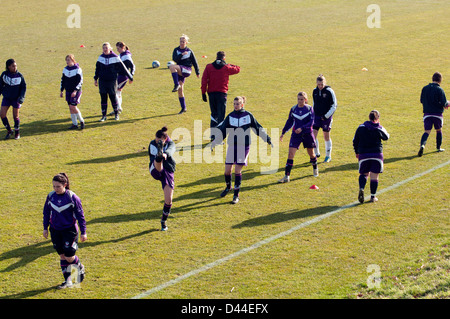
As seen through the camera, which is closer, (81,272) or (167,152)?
(81,272)

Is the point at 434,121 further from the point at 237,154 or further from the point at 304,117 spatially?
the point at 237,154

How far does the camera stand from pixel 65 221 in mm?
9836

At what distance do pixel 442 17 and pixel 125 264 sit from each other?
3375cm

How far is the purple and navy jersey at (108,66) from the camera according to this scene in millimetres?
18594

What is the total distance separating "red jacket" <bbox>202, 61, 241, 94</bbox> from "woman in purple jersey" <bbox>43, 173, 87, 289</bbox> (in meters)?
7.89

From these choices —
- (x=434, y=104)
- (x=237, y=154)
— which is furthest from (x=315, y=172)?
(x=434, y=104)

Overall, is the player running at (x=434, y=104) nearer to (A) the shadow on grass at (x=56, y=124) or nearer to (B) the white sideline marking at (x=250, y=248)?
(B) the white sideline marking at (x=250, y=248)

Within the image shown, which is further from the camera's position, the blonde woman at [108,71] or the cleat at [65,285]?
the blonde woman at [108,71]

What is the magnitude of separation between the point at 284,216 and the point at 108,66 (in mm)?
8944

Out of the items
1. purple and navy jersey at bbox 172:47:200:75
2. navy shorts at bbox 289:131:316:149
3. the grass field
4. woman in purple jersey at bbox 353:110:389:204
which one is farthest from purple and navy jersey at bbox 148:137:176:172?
purple and navy jersey at bbox 172:47:200:75

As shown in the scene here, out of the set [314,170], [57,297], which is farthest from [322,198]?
[57,297]

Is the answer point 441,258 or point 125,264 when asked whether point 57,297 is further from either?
point 441,258

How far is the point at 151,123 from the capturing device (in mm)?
19266

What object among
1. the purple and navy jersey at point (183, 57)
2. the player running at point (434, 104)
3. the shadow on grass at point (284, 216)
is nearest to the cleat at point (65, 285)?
the shadow on grass at point (284, 216)
